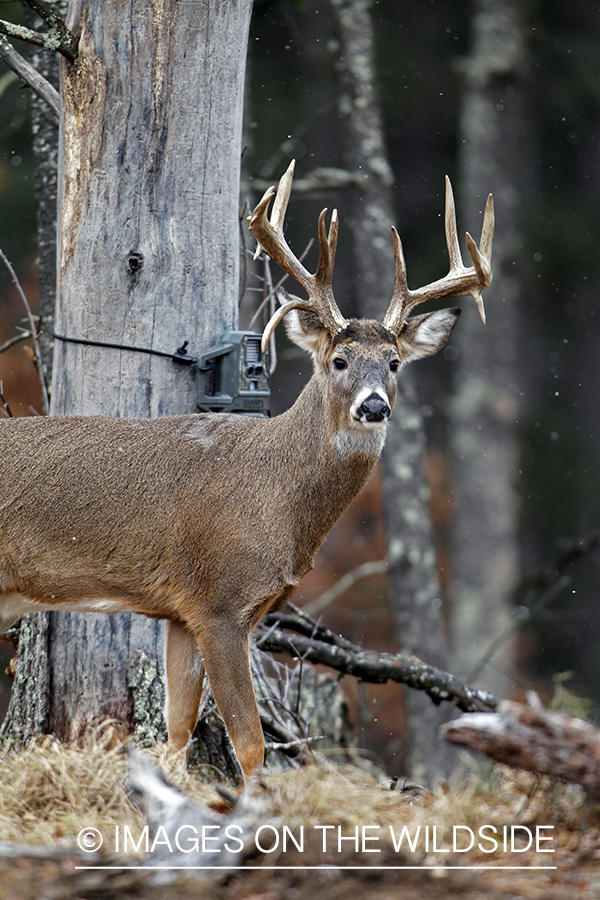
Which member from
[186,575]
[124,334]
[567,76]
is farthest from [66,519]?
[567,76]

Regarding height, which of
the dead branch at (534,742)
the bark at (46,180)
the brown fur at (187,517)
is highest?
the bark at (46,180)

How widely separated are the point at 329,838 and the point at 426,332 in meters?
2.64

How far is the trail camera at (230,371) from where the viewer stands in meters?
5.12

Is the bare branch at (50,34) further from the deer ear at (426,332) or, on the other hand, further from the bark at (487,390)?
the bark at (487,390)

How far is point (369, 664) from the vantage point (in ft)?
18.9

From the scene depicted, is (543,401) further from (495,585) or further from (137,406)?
(137,406)

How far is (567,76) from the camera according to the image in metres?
16.8

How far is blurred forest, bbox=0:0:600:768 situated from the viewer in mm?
14523

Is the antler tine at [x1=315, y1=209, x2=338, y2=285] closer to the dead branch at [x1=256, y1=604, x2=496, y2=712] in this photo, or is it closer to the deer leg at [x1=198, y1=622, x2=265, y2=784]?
the deer leg at [x1=198, y1=622, x2=265, y2=784]

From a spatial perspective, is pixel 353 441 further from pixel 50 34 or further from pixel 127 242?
pixel 50 34

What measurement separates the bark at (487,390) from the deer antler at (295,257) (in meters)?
9.25

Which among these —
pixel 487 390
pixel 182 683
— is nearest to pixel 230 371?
pixel 182 683

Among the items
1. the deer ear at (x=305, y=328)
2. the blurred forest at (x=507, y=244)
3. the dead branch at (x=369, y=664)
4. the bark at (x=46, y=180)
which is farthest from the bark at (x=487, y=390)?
the deer ear at (x=305, y=328)

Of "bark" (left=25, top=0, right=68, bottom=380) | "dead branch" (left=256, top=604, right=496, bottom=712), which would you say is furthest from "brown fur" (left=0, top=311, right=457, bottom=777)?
"bark" (left=25, top=0, right=68, bottom=380)
